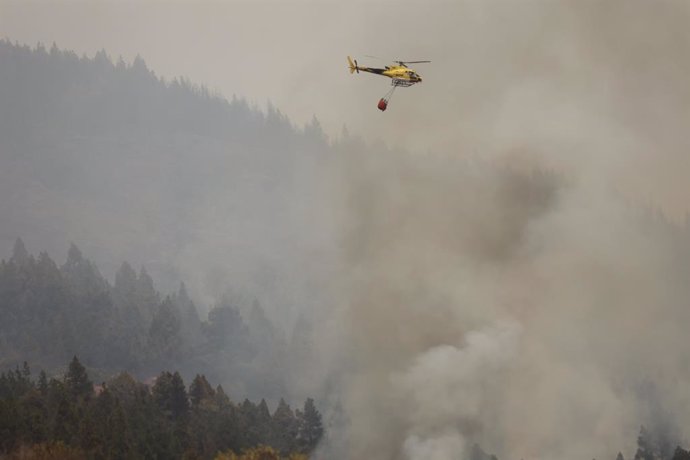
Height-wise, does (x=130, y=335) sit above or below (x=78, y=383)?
above

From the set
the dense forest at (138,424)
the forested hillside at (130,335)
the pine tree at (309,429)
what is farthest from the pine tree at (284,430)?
the forested hillside at (130,335)

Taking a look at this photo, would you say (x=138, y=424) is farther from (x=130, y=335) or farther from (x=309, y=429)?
(x=130, y=335)

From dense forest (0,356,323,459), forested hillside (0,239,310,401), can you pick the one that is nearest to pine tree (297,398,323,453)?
dense forest (0,356,323,459)

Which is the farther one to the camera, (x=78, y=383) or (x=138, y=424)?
(x=78, y=383)

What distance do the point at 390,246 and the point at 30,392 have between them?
73612 mm

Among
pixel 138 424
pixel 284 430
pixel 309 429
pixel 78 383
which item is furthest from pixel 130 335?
pixel 138 424

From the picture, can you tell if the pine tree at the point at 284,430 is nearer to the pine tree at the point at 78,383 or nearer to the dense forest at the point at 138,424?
the dense forest at the point at 138,424

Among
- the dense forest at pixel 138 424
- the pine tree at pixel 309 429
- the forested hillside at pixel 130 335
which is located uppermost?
the forested hillside at pixel 130 335

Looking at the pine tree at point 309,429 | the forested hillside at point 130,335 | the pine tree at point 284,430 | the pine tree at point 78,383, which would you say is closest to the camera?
the pine tree at point 284,430

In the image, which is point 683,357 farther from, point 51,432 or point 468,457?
point 51,432

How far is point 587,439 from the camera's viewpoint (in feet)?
399

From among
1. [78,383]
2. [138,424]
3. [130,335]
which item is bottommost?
[138,424]

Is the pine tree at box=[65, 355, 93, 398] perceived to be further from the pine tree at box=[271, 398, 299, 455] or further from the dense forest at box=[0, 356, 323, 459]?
the pine tree at box=[271, 398, 299, 455]

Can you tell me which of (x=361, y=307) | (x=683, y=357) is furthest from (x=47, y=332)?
(x=683, y=357)
